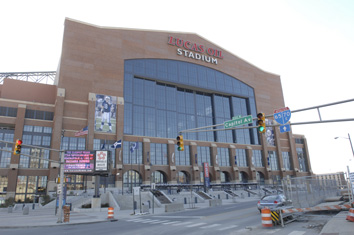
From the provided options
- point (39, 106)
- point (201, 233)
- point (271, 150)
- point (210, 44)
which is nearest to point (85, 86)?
point (39, 106)

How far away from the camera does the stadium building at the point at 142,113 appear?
56.5 meters

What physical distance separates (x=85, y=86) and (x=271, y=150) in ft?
202

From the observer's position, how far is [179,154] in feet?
234

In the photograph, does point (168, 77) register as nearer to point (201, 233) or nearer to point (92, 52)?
point (92, 52)

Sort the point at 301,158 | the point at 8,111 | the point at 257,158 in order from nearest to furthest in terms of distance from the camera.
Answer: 1. the point at 8,111
2. the point at 257,158
3. the point at 301,158

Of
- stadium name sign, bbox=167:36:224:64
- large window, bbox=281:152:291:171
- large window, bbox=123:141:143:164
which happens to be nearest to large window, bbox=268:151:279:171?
large window, bbox=281:152:291:171

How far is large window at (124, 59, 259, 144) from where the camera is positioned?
2731 inches

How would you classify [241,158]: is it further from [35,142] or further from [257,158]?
[35,142]

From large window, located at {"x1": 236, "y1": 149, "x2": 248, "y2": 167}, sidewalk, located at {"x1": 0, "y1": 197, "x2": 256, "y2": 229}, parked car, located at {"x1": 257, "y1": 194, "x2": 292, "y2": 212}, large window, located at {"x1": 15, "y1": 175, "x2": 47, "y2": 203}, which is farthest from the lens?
large window, located at {"x1": 236, "y1": 149, "x2": 248, "y2": 167}

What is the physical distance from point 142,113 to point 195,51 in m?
27.7

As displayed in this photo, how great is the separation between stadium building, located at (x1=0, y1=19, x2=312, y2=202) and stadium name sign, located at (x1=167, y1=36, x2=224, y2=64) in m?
0.34

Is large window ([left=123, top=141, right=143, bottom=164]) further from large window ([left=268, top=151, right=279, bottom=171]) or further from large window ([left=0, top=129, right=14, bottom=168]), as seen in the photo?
large window ([left=268, top=151, right=279, bottom=171])

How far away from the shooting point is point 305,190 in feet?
61.6

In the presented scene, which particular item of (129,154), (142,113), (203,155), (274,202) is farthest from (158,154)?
(274,202)
